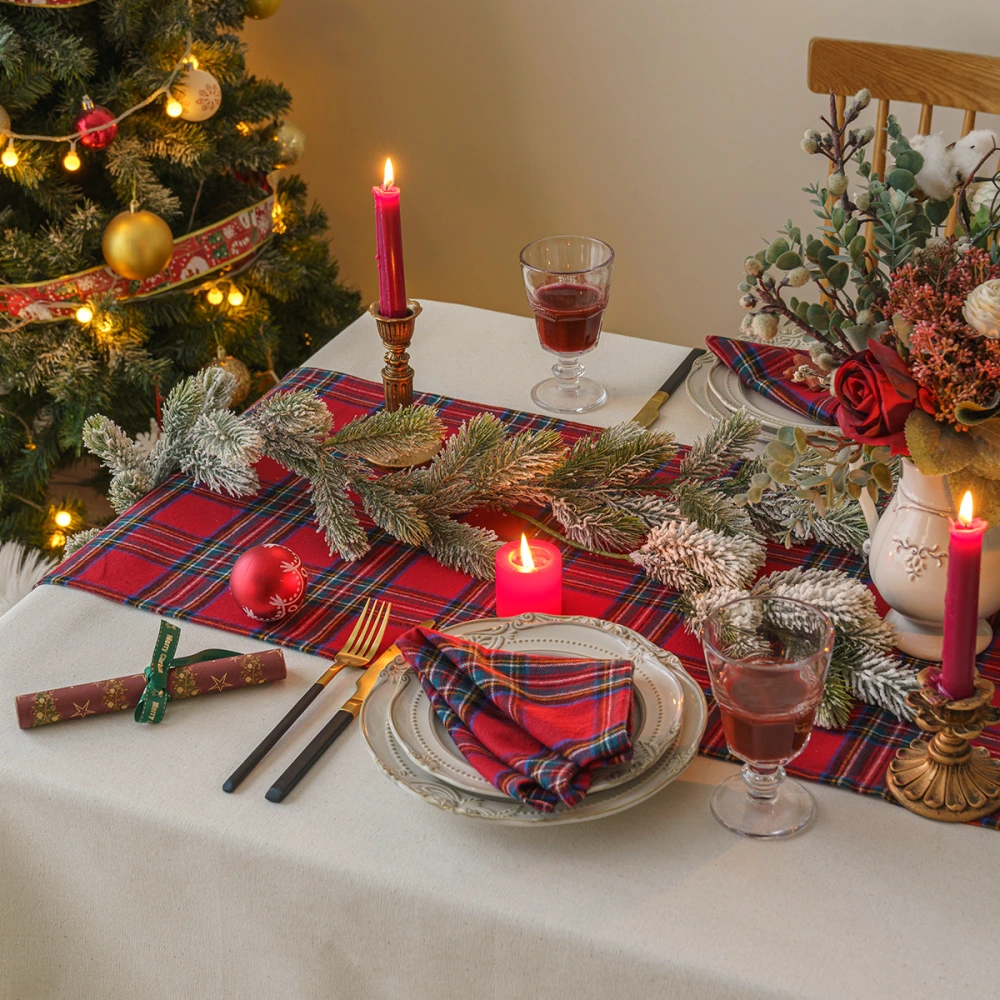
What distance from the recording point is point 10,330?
174cm

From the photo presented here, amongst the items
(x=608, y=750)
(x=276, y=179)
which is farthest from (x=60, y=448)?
(x=608, y=750)

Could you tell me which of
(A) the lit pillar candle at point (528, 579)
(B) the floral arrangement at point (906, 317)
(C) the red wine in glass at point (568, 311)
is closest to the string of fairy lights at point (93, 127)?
(C) the red wine in glass at point (568, 311)

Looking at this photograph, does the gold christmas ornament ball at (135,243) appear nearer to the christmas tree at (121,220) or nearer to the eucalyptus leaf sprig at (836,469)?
the christmas tree at (121,220)

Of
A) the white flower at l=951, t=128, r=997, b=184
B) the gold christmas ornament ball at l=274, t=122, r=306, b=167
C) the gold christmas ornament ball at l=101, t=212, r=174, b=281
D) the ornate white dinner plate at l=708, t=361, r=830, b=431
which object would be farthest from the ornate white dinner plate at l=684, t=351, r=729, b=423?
the gold christmas ornament ball at l=274, t=122, r=306, b=167

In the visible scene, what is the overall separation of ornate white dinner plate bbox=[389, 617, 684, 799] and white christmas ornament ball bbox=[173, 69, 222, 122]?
1186mm

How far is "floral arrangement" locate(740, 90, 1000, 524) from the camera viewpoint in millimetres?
711

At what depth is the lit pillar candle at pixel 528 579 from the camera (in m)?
0.90

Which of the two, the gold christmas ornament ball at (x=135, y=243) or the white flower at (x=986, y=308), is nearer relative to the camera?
the white flower at (x=986, y=308)

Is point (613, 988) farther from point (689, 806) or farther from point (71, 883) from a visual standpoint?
point (71, 883)

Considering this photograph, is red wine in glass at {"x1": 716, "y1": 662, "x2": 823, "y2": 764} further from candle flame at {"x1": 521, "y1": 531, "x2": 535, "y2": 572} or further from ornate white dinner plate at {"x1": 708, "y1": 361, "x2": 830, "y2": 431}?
ornate white dinner plate at {"x1": 708, "y1": 361, "x2": 830, "y2": 431}

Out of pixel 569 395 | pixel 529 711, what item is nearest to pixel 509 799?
pixel 529 711

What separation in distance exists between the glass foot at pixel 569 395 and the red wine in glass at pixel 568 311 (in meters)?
0.08

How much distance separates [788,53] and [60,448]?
4.74 ft

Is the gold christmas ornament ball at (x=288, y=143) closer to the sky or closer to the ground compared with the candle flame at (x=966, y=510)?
closer to the ground
